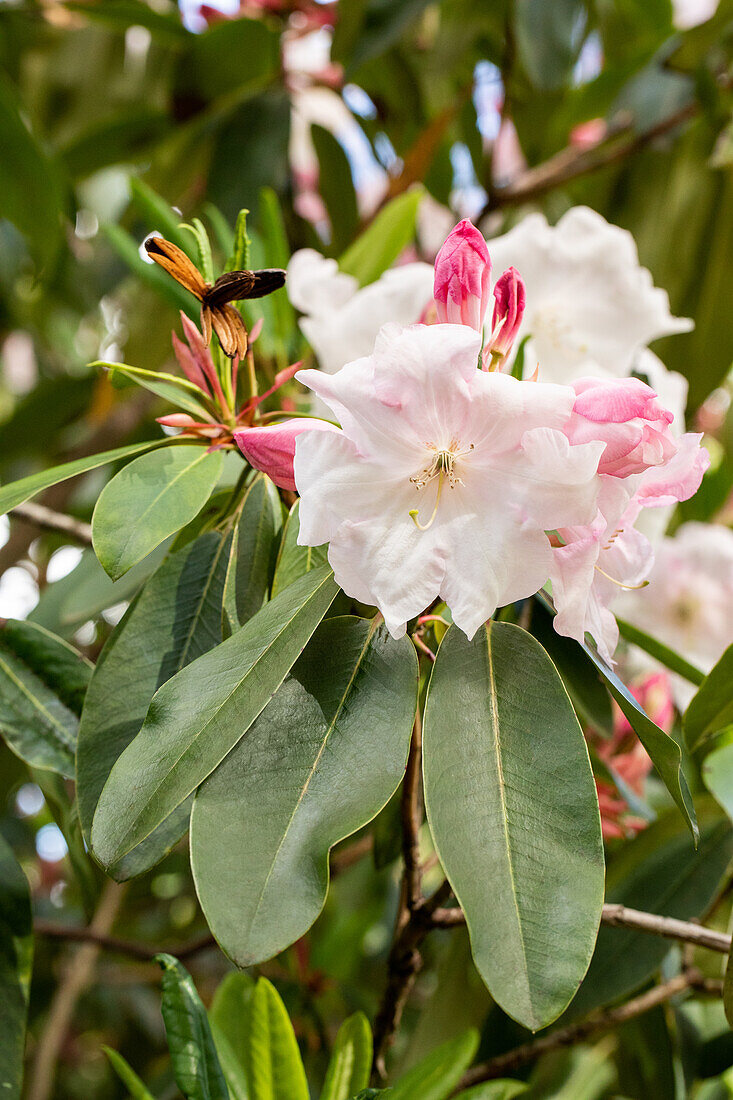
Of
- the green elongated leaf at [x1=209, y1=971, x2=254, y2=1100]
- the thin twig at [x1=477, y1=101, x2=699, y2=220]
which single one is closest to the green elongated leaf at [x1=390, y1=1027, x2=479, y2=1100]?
the green elongated leaf at [x1=209, y1=971, x2=254, y2=1100]

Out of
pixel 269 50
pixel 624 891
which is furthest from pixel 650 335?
pixel 269 50

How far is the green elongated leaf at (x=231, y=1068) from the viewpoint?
0.59m

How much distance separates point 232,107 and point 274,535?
1138mm

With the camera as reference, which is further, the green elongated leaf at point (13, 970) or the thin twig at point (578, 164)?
the thin twig at point (578, 164)

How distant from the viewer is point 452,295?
519mm

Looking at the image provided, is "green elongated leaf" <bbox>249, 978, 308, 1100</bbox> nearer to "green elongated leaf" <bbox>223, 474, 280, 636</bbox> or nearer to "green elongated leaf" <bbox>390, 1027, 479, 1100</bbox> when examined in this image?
"green elongated leaf" <bbox>390, 1027, 479, 1100</bbox>

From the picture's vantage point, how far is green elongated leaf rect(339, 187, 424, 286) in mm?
920

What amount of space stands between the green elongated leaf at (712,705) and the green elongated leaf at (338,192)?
1075 mm

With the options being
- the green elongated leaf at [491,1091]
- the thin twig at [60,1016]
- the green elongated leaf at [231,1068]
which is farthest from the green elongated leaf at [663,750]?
the thin twig at [60,1016]

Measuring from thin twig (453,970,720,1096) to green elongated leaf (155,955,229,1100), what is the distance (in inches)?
10.2

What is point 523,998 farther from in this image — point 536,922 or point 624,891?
point 624,891

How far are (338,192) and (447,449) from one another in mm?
1139

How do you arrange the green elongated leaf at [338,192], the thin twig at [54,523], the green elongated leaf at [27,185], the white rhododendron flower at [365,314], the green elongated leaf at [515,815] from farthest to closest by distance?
the green elongated leaf at [338,192]
the green elongated leaf at [27,185]
the thin twig at [54,523]
the white rhododendron flower at [365,314]
the green elongated leaf at [515,815]

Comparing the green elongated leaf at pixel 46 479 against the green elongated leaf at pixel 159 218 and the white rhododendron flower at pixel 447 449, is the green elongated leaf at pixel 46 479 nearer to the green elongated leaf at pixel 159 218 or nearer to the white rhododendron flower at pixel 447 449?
the white rhododendron flower at pixel 447 449
